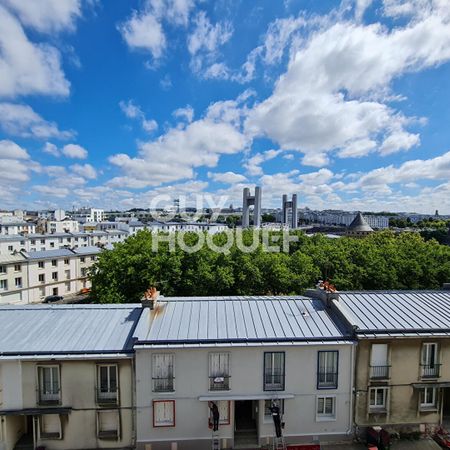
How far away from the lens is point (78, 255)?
5556cm

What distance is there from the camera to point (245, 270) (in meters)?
28.3

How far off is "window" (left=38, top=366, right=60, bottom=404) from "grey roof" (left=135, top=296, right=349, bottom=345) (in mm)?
4295

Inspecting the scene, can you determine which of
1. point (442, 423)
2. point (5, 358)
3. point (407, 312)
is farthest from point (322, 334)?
point (5, 358)

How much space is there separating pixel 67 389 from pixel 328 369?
1215 centimetres

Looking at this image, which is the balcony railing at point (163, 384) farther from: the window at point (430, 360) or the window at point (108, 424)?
the window at point (430, 360)

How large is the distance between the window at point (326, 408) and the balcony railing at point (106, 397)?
9621 mm

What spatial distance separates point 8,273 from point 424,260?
55768 millimetres

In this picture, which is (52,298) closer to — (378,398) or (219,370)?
(219,370)

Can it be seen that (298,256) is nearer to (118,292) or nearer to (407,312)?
(407,312)

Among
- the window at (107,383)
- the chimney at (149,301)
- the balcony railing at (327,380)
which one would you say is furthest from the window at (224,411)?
the chimney at (149,301)

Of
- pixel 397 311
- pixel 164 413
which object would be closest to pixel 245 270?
pixel 397 311

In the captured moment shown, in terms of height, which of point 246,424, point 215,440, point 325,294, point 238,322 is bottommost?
point 246,424

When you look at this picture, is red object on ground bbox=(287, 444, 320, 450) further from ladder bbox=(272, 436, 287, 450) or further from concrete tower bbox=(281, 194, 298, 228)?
concrete tower bbox=(281, 194, 298, 228)

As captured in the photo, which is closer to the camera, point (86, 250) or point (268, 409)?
point (268, 409)
